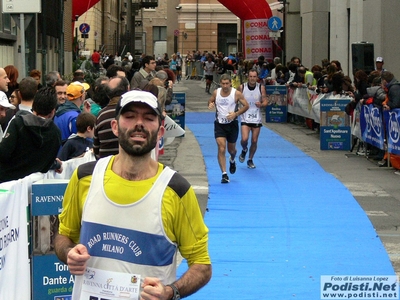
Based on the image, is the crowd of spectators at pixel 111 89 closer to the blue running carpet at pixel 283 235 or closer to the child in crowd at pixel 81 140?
the child in crowd at pixel 81 140

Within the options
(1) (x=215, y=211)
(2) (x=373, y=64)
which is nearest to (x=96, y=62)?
(2) (x=373, y=64)

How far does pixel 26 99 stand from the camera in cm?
933

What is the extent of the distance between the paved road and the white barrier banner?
400 centimetres

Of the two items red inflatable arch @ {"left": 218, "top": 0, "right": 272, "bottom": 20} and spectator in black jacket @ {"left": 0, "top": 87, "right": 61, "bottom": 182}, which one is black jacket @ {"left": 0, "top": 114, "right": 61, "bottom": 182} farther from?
red inflatable arch @ {"left": 218, "top": 0, "right": 272, "bottom": 20}

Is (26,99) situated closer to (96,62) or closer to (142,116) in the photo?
(142,116)

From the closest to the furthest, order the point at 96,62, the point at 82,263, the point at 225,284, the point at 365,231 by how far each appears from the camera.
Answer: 1. the point at 82,263
2. the point at 225,284
3. the point at 365,231
4. the point at 96,62

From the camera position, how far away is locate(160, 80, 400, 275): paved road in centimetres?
1162

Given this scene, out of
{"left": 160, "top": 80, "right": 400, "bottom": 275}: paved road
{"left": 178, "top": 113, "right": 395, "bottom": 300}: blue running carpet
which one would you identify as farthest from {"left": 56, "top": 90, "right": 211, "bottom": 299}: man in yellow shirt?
{"left": 160, "top": 80, "right": 400, "bottom": 275}: paved road

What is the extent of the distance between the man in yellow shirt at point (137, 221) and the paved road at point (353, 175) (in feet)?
17.8

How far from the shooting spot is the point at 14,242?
6590 millimetres

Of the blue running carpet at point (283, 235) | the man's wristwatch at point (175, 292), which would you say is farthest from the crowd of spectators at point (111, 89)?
the man's wristwatch at point (175, 292)

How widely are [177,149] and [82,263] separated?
1670 centimetres

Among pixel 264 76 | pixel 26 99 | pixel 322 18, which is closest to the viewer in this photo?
pixel 26 99

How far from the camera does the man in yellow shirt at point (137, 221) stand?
3.93 metres
